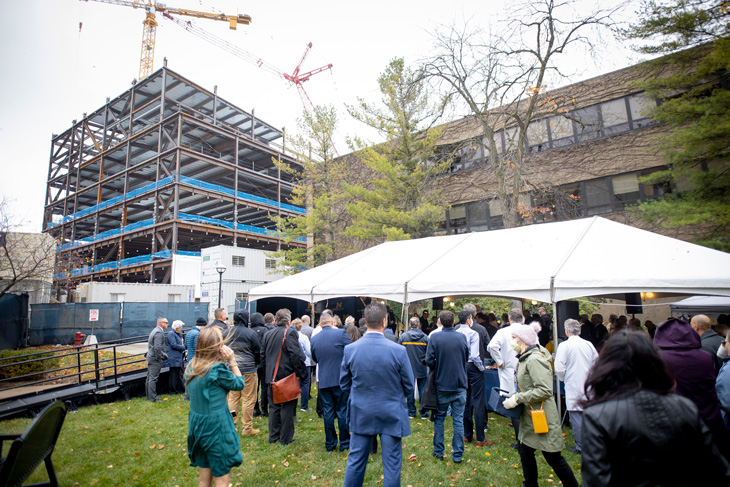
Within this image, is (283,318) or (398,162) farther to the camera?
(398,162)

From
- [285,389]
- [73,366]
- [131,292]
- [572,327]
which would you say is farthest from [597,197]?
[131,292]

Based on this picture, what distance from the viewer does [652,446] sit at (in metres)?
1.61

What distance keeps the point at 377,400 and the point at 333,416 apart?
7.67ft

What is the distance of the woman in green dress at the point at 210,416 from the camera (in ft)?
11.0

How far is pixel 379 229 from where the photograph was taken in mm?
16969

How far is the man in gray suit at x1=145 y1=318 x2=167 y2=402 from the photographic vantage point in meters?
8.58

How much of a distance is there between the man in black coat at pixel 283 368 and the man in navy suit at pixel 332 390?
0.32m

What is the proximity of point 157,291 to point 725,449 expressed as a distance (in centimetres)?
2947

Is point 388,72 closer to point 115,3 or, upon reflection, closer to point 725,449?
point 725,449

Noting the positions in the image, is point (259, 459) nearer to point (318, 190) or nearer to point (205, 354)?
point (205, 354)

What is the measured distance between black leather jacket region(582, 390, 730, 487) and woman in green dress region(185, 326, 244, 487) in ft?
9.39

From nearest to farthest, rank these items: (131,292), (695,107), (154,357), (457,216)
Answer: (154,357)
(695,107)
(457,216)
(131,292)

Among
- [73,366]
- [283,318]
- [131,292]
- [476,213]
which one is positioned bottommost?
[73,366]

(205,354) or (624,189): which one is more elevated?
(624,189)
